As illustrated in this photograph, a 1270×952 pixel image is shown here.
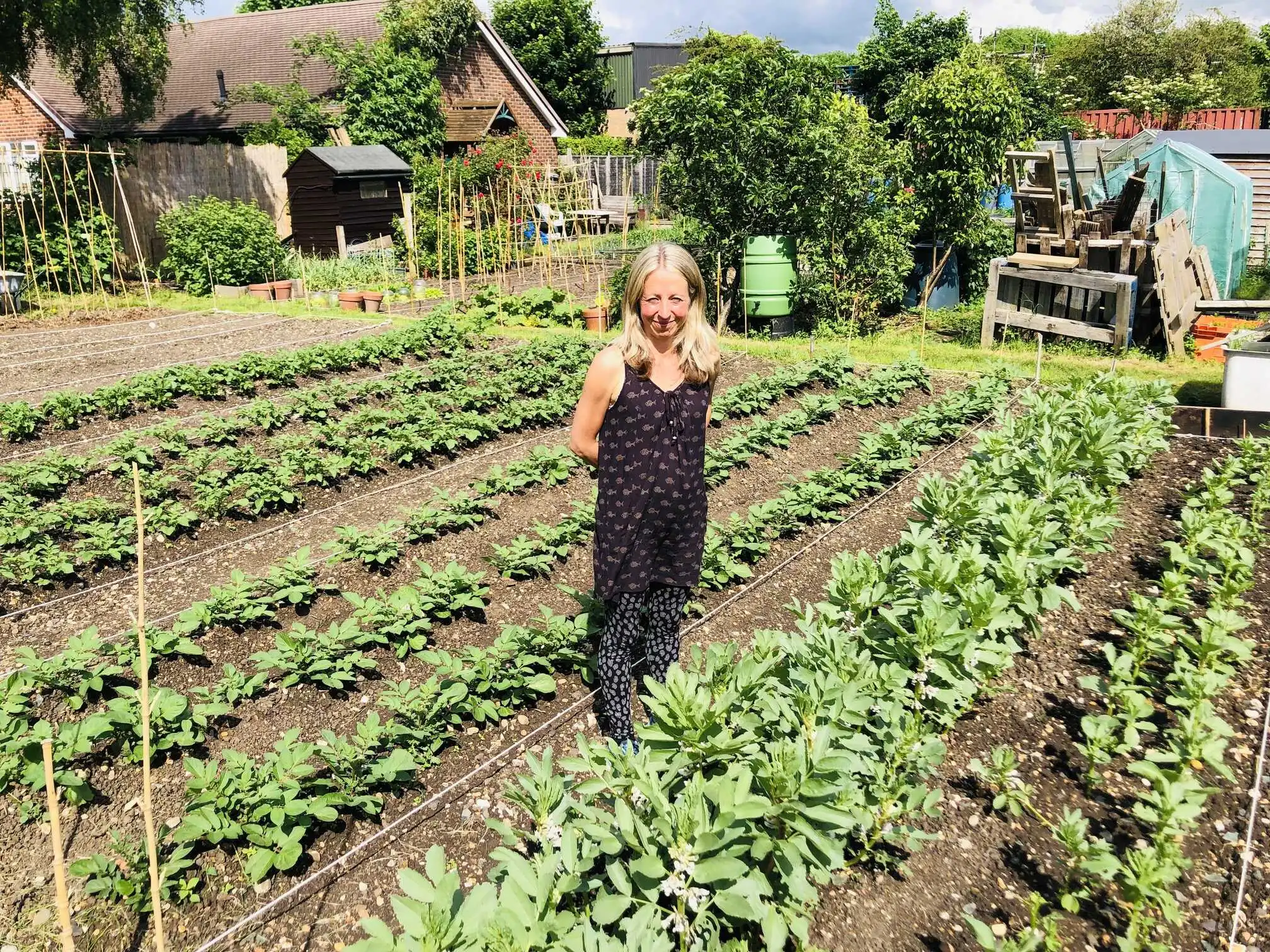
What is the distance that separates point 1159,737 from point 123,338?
11.5m

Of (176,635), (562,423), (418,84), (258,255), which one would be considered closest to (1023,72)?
(418,84)

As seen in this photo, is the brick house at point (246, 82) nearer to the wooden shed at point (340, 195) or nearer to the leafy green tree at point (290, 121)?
the leafy green tree at point (290, 121)

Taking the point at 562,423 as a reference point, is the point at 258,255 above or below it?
above

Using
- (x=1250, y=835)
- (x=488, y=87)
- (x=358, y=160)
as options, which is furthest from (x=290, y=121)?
(x=1250, y=835)

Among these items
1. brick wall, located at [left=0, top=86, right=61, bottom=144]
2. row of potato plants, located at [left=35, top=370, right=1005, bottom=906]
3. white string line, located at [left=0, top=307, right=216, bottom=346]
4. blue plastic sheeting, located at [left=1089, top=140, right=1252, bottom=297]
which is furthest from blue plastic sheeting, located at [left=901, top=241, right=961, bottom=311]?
brick wall, located at [left=0, top=86, right=61, bottom=144]

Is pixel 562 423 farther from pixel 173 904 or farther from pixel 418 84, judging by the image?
pixel 418 84

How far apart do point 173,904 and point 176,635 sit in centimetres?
154

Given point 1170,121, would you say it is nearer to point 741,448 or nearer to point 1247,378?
point 1247,378

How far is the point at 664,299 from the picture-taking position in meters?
3.03

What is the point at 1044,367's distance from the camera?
9.58 m

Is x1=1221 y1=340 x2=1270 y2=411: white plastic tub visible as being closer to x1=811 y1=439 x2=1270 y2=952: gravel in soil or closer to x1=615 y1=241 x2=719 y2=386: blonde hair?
x1=811 y1=439 x2=1270 y2=952: gravel in soil

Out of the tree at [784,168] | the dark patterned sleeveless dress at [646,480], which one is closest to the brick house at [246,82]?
the tree at [784,168]

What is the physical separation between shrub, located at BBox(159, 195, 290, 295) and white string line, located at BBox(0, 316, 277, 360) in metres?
2.64

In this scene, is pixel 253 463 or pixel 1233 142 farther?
pixel 1233 142
